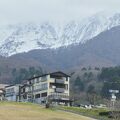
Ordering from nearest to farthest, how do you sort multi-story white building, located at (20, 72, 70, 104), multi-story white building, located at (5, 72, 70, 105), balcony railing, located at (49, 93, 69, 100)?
1. balcony railing, located at (49, 93, 69, 100)
2. multi-story white building, located at (5, 72, 70, 105)
3. multi-story white building, located at (20, 72, 70, 104)

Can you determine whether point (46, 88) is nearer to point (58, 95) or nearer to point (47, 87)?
point (47, 87)

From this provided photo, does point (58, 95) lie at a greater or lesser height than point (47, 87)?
lesser

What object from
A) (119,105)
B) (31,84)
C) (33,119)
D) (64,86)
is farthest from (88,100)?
(33,119)

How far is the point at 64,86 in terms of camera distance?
586 ft

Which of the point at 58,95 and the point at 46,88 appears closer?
the point at 58,95

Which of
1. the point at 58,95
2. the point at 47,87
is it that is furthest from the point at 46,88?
the point at 58,95

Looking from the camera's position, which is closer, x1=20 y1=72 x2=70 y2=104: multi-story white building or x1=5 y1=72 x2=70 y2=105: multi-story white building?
x1=5 y1=72 x2=70 y2=105: multi-story white building

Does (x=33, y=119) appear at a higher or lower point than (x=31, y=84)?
lower

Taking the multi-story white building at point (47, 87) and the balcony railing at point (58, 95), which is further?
the multi-story white building at point (47, 87)

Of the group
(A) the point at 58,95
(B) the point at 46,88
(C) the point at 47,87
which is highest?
(C) the point at 47,87

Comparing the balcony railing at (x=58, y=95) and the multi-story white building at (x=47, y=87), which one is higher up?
the multi-story white building at (x=47, y=87)

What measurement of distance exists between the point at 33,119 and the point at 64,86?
108 meters

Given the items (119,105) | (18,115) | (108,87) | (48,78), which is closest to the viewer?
(18,115)

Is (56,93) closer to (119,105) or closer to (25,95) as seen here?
(25,95)
